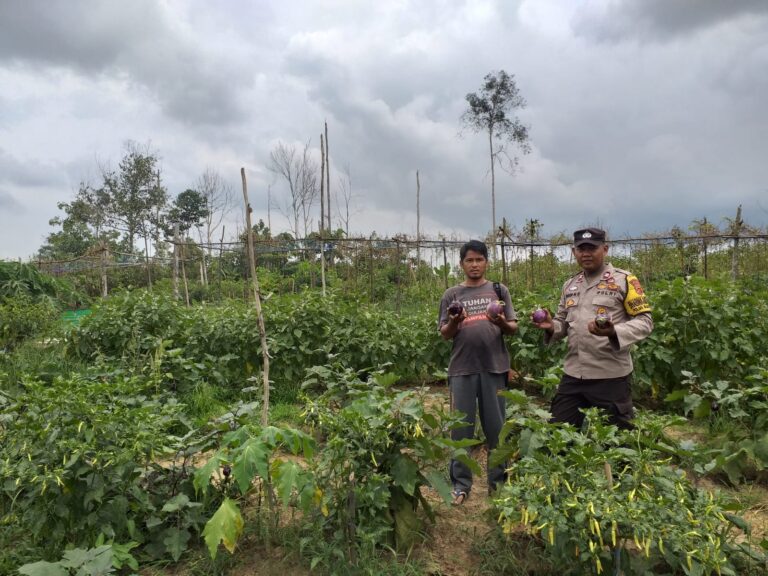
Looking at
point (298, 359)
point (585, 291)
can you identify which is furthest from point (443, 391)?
point (585, 291)

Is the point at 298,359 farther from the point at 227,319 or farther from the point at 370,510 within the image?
the point at 370,510

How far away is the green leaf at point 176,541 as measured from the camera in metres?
2.54

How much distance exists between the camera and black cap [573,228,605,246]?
306cm

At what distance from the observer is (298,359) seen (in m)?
5.68

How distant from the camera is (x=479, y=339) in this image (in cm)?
337

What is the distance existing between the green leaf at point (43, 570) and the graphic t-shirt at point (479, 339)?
226 cm

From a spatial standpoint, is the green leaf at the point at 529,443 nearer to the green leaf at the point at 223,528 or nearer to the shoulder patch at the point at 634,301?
the shoulder patch at the point at 634,301

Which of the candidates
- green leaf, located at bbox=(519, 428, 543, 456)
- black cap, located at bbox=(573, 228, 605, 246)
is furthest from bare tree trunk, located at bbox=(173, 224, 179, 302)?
green leaf, located at bbox=(519, 428, 543, 456)

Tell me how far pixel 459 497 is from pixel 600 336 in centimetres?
127

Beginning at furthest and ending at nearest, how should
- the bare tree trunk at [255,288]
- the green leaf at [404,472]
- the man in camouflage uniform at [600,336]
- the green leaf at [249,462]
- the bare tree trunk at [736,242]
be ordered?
the bare tree trunk at [736,242] → the man in camouflage uniform at [600,336] → the bare tree trunk at [255,288] → the green leaf at [404,472] → the green leaf at [249,462]

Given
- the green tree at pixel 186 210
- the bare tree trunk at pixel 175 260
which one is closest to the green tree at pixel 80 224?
the green tree at pixel 186 210

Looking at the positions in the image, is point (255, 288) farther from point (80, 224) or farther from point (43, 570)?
point (80, 224)

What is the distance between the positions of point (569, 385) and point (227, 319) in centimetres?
419

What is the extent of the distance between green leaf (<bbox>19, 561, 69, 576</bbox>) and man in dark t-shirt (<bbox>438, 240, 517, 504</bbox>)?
6.81 feet
